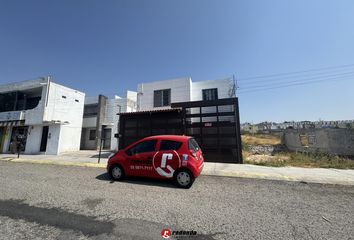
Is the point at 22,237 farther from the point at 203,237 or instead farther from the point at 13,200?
the point at 203,237

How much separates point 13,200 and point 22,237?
2572mm

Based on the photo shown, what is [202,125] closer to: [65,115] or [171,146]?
[171,146]

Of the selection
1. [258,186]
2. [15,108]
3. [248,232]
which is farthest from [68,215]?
[15,108]

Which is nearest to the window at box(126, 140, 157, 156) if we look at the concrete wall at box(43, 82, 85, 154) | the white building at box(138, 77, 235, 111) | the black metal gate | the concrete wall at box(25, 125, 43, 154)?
the black metal gate

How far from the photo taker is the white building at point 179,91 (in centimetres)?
1670

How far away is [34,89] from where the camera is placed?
17578 millimetres

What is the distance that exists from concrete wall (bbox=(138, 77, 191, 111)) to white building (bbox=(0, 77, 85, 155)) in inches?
327

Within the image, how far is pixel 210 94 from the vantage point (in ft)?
56.3

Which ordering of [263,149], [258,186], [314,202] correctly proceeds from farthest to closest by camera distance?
[263,149] < [258,186] < [314,202]

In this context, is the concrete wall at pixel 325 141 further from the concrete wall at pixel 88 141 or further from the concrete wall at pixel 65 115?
the concrete wall at pixel 65 115

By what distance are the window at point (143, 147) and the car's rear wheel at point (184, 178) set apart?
135cm

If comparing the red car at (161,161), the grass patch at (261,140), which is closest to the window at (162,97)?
the red car at (161,161)

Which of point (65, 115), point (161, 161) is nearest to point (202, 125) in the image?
point (161, 161)

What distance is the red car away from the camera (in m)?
5.56
